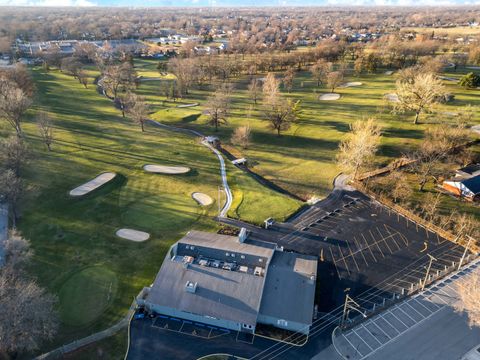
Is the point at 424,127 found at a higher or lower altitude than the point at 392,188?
higher

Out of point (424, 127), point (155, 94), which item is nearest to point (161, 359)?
point (424, 127)

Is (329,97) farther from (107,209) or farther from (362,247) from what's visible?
(107,209)

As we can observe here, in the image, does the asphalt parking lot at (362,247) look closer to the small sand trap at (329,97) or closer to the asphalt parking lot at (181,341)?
the asphalt parking lot at (181,341)

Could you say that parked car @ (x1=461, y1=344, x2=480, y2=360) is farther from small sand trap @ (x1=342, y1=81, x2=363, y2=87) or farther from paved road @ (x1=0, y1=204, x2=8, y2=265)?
small sand trap @ (x1=342, y1=81, x2=363, y2=87)

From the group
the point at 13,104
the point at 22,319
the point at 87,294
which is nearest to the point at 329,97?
the point at 13,104

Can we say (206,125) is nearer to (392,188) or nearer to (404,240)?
(392,188)

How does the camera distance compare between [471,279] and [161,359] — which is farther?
Answer: [471,279]

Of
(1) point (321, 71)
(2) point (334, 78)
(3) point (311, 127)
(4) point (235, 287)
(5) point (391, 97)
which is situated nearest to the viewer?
(4) point (235, 287)
